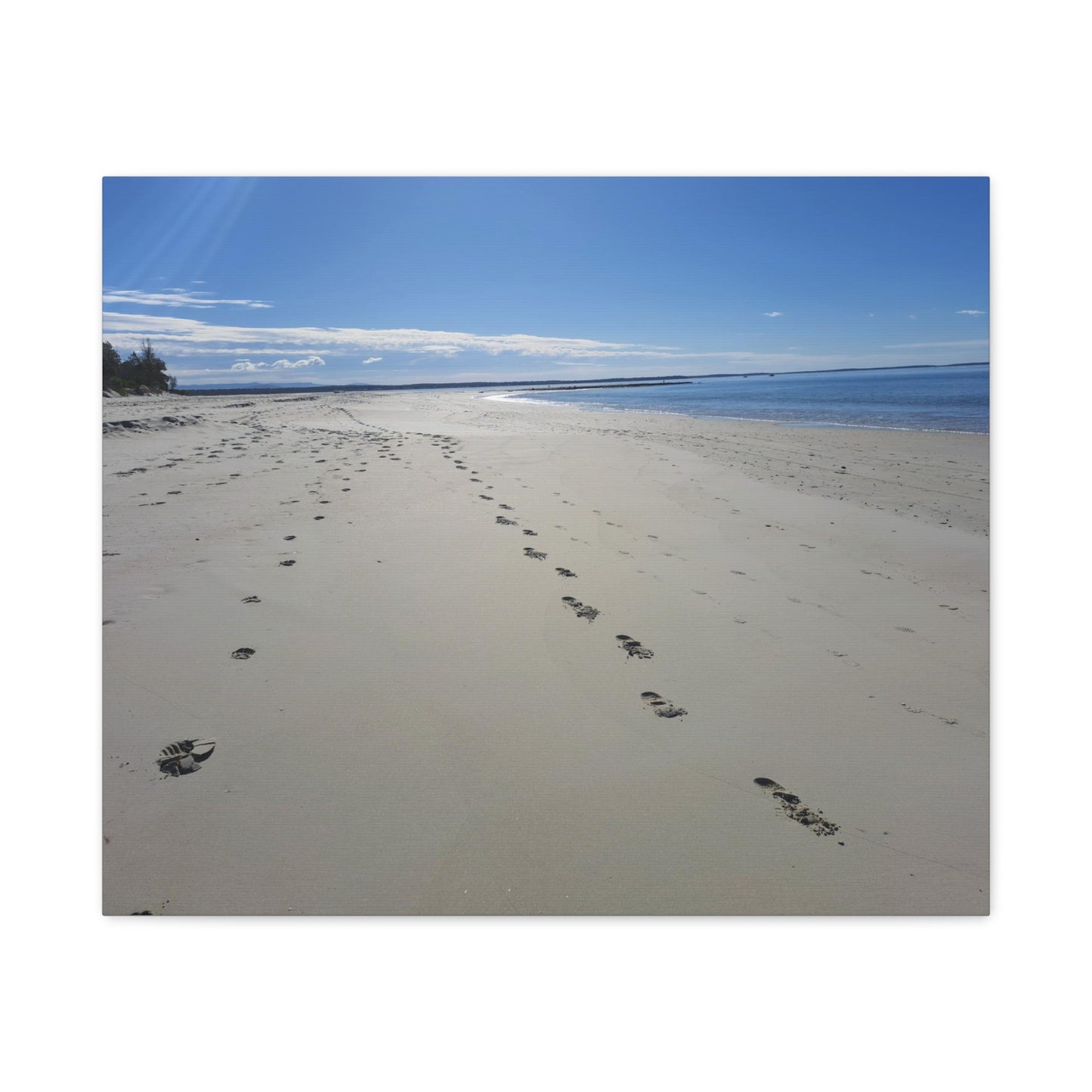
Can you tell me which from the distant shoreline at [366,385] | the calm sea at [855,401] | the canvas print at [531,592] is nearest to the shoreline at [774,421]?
the calm sea at [855,401]

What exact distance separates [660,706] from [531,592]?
972 millimetres

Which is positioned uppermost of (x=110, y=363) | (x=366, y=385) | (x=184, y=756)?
(x=366, y=385)

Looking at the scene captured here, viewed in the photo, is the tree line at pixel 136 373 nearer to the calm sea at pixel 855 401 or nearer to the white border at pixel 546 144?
the white border at pixel 546 144

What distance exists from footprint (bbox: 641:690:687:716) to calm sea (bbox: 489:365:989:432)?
2.04 metres

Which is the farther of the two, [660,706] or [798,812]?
[660,706]

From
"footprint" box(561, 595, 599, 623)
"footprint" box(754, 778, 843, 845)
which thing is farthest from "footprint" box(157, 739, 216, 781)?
"footprint" box(754, 778, 843, 845)

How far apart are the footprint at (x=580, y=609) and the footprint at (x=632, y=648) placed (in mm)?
184

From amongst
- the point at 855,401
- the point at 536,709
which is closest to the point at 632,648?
the point at 536,709

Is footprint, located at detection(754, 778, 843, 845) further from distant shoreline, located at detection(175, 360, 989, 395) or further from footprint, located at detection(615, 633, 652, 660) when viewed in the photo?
distant shoreline, located at detection(175, 360, 989, 395)

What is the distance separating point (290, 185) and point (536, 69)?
1.18 metres

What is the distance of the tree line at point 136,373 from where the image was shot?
3.06 metres

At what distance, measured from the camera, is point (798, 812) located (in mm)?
2232

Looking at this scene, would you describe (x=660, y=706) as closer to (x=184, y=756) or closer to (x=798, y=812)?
(x=798, y=812)
